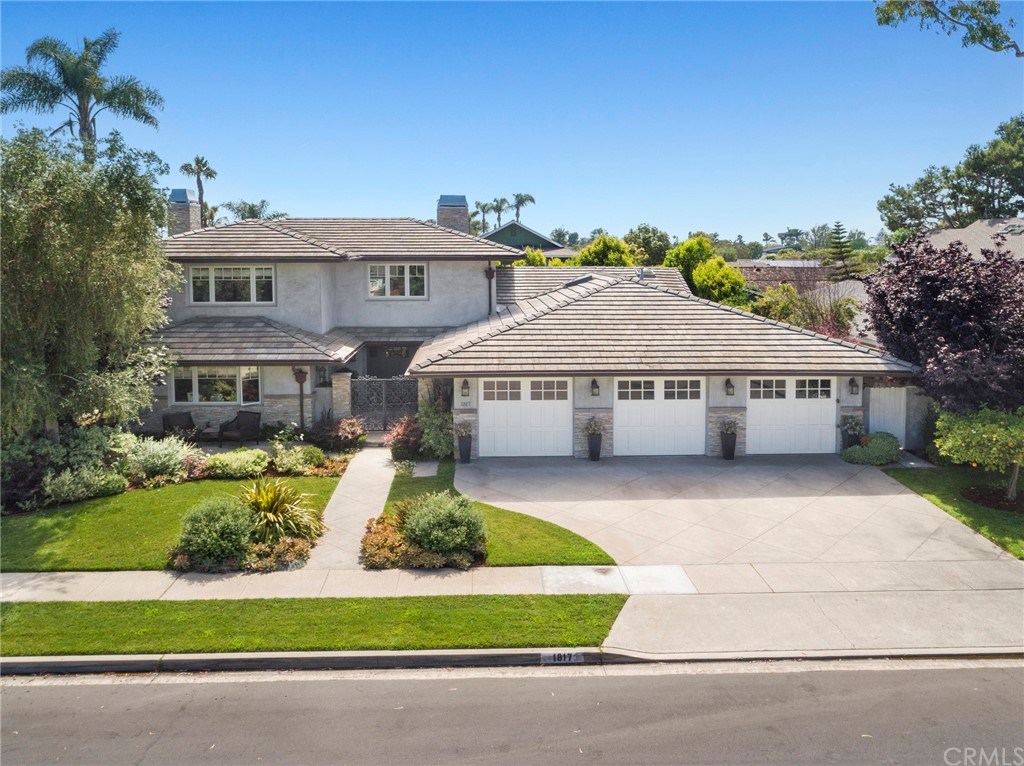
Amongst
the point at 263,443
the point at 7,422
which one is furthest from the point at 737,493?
the point at 7,422

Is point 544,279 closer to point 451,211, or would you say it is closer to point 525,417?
point 451,211

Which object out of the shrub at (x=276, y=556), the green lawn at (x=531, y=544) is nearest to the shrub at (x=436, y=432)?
the green lawn at (x=531, y=544)

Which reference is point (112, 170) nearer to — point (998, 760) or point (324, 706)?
point (324, 706)

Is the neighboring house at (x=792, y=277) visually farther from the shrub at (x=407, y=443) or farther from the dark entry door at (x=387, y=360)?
the shrub at (x=407, y=443)

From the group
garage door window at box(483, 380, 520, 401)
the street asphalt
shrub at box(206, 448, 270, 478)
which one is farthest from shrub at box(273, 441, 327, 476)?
the street asphalt

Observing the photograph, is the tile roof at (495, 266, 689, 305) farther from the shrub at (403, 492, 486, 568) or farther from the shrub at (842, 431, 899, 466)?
the shrub at (403, 492, 486, 568)
